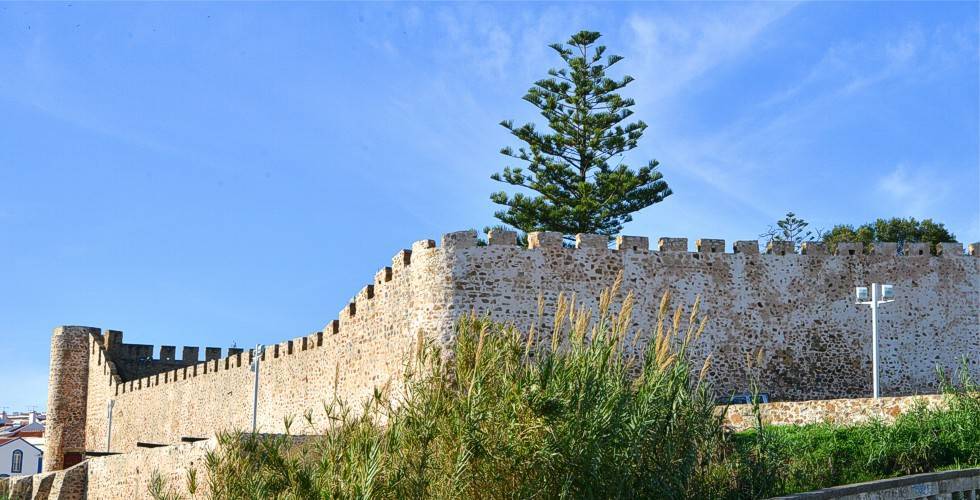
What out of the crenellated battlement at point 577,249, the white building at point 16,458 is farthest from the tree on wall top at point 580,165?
the white building at point 16,458

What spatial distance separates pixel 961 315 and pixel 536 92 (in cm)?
1032

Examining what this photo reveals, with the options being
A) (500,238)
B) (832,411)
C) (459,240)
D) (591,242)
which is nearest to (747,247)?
(591,242)

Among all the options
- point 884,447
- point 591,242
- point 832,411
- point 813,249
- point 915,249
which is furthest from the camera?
point 915,249

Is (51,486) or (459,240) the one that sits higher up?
(459,240)

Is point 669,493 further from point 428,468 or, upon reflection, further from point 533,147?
point 533,147

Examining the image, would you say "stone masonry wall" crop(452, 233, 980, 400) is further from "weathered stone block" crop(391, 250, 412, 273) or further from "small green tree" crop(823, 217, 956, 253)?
"small green tree" crop(823, 217, 956, 253)

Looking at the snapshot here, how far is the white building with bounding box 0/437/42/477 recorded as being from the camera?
43188 mm

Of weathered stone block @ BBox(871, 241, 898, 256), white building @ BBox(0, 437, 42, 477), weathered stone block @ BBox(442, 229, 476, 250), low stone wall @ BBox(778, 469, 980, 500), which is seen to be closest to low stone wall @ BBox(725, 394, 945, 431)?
low stone wall @ BBox(778, 469, 980, 500)

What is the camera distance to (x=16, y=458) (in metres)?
43.4

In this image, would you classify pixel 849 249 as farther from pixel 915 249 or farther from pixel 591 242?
pixel 591 242

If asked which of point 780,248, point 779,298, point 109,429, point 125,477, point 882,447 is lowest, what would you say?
point 125,477

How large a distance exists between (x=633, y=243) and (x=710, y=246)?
128cm

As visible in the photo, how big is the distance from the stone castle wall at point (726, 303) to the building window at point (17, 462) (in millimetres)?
28977

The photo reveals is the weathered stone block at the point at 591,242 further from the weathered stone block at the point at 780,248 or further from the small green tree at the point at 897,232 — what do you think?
the small green tree at the point at 897,232
